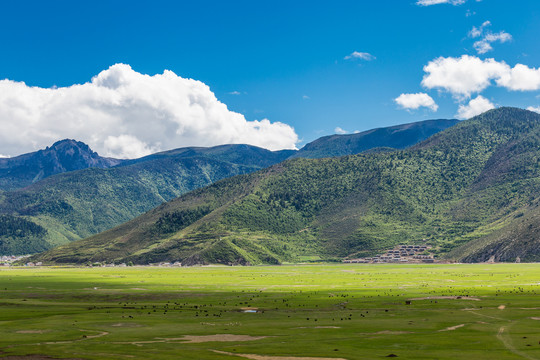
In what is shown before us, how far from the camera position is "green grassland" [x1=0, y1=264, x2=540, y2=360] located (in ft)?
236

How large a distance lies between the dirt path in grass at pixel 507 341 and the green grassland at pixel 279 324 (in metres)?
0.12

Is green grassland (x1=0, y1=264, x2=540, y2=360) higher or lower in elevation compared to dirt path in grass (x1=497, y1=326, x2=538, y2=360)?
higher

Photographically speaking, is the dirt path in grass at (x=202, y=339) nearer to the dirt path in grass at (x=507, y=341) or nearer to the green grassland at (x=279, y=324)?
the green grassland at (x=279, y=324)

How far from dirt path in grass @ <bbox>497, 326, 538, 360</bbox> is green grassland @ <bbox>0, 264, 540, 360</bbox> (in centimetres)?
12

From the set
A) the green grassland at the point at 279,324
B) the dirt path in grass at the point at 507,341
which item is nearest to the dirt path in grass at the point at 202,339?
the green grassland at the point at 279,324

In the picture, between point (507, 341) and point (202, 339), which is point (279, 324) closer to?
point (202, 339)

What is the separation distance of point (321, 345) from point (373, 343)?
22.5 feet

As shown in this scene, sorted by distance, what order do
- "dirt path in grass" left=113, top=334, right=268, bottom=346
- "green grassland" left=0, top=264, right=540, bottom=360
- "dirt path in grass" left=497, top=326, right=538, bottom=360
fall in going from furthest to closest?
1. "dirt path in grass" left=113, top=334, right=268, bottom=346
2. "green grassland" left=0, top=264, right=540, bottom=360
3. "dirt path in grass" left=497, top=326, right=538, bottom=360

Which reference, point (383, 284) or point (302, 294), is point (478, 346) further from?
point (383, 284)

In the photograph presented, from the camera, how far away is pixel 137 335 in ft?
278

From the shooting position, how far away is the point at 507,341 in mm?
75375

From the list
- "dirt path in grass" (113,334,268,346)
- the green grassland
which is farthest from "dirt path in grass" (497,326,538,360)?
"dirt path in grass" (113,334,268,346)

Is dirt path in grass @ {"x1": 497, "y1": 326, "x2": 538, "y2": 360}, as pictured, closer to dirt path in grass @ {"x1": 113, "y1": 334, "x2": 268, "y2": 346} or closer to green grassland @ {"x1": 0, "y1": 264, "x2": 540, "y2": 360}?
green grassland @ {"x1": 0, "y1": 264, "x2": 540, "y2": 360}

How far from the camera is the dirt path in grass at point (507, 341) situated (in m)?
66.5
